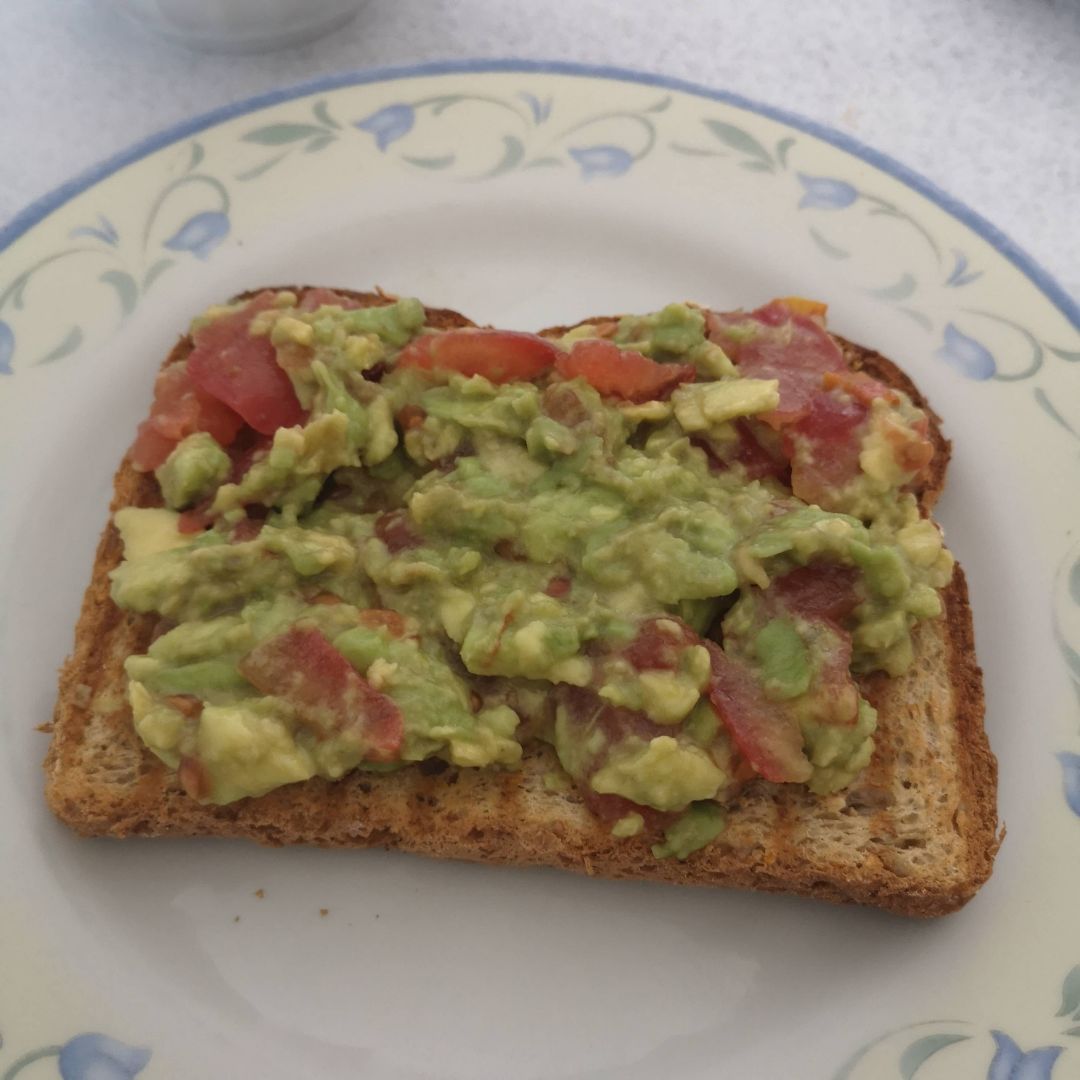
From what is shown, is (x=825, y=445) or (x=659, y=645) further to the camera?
(x=825, y=445)

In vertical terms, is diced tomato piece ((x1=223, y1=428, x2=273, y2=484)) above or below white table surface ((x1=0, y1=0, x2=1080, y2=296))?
below

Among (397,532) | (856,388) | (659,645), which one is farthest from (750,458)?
(397,532)

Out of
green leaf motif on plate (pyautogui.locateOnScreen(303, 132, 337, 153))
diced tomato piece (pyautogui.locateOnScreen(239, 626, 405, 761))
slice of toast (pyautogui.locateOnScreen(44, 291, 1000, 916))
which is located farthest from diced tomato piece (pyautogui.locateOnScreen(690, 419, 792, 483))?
green leaf motif on plate (pyautogui.locateOnScreen(303, 132, 337, 153))

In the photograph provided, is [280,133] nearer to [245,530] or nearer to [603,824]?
[245,530]

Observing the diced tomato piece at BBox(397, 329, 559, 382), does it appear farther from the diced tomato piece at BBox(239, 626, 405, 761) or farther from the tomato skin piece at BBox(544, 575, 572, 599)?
the diced tomato piece at BBox(239, 626, 405, 761)

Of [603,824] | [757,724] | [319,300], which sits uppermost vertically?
[319,300]

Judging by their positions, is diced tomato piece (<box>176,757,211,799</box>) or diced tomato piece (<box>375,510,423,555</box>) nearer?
diced tomato piece (<box>176,757,211,799</box>)
